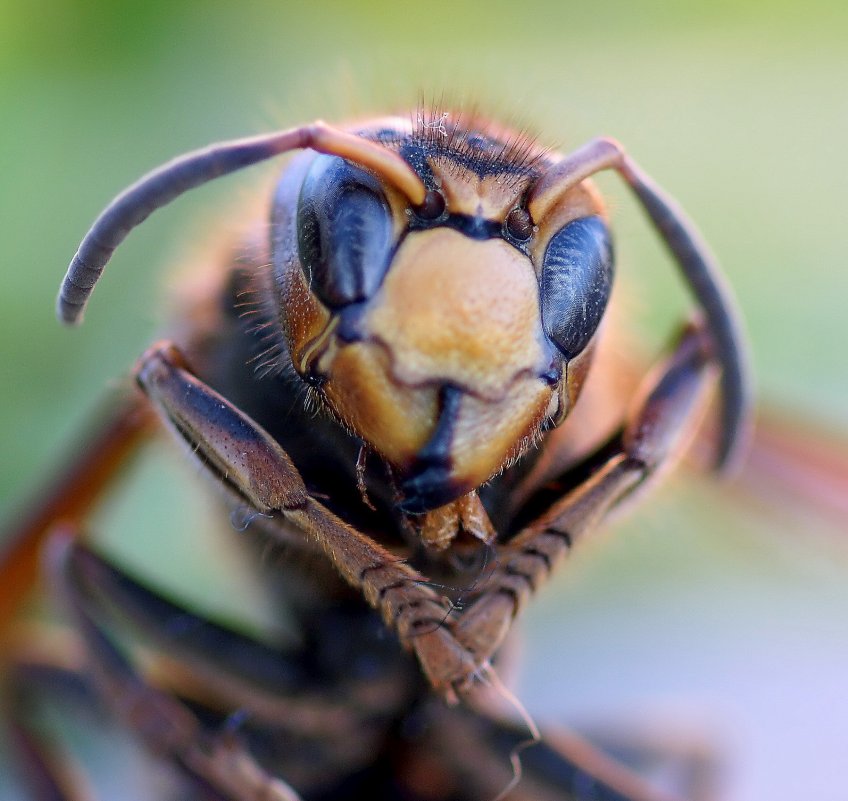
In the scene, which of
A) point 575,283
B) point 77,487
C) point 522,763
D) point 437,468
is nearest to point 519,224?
point 575,283

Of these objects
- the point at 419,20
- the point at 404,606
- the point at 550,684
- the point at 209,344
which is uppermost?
the point at 419,20

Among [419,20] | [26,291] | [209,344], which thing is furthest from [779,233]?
[209,344]

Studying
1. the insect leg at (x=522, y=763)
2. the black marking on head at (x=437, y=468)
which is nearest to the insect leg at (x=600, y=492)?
the black marking on head at (x=437, y=468)

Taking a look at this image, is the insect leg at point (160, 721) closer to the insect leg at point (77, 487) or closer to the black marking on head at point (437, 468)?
the insect leg at point (77, 487)

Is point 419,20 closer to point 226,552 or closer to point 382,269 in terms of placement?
point 226,552

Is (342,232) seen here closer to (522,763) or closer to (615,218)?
(615,218)

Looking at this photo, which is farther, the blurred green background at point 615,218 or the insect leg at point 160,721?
the blurred green background at point 615,218
